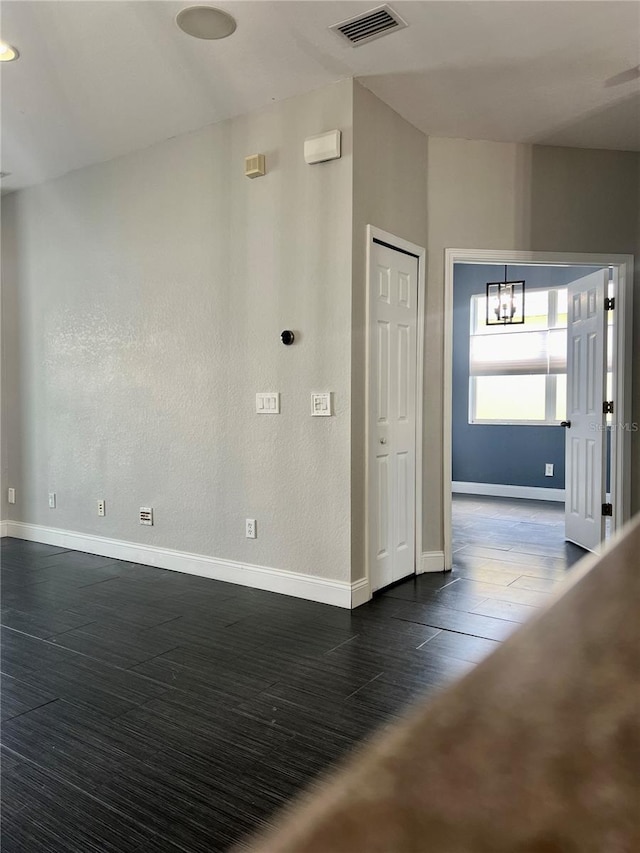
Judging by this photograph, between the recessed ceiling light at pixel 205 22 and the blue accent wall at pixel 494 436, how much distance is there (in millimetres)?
5272

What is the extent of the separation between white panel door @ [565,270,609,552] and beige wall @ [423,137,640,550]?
326mm

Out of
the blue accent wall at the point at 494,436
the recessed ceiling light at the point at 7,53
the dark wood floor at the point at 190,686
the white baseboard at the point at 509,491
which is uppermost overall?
the recessed ceiling light at the point at 7,53

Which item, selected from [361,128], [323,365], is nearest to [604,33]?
[361,128]

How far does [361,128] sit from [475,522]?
3.76 metres

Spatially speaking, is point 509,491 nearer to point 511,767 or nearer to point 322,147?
point 322,147

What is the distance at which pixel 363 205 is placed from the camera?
3.29 metres

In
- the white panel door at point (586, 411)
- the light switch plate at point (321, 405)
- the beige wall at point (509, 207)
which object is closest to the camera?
the light switch plate at point (321, 405)

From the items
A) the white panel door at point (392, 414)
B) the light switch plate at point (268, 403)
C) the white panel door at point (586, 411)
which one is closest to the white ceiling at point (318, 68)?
the white panel door at point (392, 414)

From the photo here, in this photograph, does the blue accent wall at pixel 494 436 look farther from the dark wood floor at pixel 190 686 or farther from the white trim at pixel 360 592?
the white trim at pixel 360 592

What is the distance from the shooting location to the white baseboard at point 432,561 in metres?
3.93

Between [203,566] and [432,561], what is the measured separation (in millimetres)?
1483

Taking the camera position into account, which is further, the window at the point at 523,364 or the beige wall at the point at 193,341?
the window at the point at 523,364

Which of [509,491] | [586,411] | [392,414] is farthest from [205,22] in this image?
[509,491]

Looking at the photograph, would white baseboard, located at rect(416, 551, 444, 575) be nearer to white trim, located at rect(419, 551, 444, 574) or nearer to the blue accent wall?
white trim, located at rect(419, 551, 444, 574)
